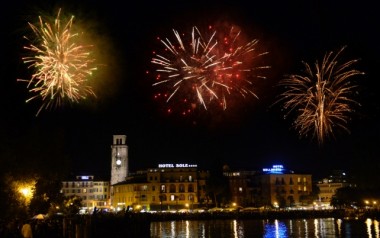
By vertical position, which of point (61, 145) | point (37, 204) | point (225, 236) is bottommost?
point (225, 236)

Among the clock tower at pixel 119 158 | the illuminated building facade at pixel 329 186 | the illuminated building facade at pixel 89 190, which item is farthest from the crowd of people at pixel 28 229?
the illuminated building facade at pixel 329 186

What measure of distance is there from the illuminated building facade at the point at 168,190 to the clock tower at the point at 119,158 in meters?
10.6

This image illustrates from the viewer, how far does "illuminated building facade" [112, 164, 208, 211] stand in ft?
376

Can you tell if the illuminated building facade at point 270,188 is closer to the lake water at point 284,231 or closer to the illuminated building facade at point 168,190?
the illuminated building facade at point 168,190

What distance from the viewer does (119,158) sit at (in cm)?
12644

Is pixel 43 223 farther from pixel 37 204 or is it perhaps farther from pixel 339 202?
pixel 339 202

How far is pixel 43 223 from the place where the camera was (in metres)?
34.3

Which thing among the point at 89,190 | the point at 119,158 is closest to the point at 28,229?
the point at 119,158

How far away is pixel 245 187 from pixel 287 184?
9603 mm

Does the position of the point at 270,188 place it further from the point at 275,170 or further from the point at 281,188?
the point at 275,170

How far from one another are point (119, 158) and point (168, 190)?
17.9 meters

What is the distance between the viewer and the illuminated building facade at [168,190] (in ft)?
376

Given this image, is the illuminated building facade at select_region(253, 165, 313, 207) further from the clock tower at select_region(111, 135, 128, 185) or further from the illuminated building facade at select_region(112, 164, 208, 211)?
the clock tower at select_region(111, 135, 128, 185)

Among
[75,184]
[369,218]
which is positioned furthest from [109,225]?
[75,184]
